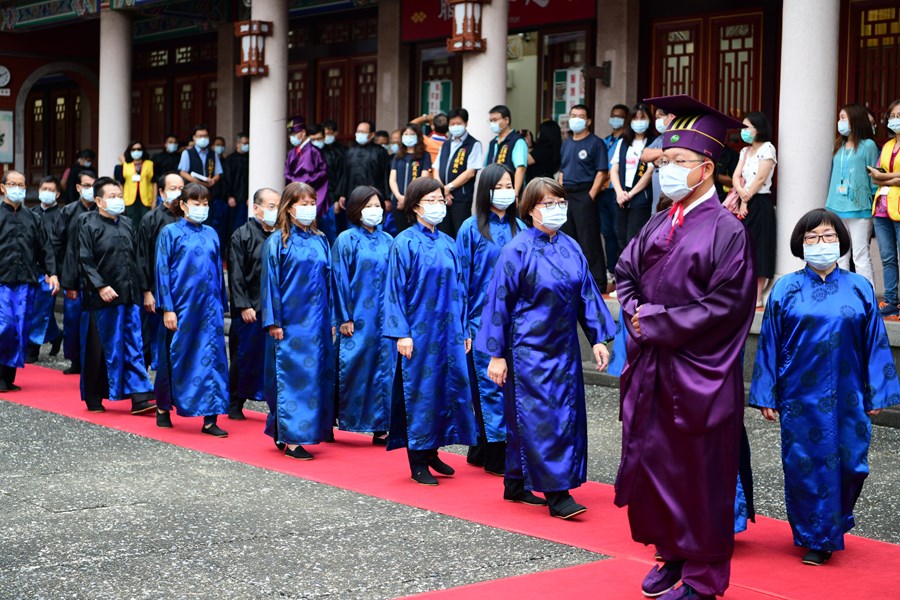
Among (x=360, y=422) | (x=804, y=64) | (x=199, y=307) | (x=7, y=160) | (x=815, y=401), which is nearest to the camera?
(x=815, y=401)

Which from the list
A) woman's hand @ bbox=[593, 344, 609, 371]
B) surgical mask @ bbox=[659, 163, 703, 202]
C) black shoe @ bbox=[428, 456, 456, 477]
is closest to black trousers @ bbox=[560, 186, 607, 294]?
black shoe @ bbox=[428, 456, 456, 477]

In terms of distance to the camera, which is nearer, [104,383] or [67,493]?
[67,493]

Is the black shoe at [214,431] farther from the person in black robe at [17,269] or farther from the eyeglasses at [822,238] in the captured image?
the eyeglasses at [822,238]

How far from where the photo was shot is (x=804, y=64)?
10250mm

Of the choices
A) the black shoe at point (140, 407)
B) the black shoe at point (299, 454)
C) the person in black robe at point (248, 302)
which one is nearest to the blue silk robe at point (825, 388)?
the black shoe at point (299, 454)

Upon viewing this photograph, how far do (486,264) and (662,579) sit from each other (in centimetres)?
293

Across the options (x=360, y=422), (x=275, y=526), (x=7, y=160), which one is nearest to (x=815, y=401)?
(x=275, y=526)

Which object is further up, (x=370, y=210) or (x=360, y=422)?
(x=370, y=210)

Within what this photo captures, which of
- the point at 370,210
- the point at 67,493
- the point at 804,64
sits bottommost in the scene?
the point at 67,493

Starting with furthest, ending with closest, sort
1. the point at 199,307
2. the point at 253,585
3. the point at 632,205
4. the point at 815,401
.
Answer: the point at 632,205
the point at 199,307
the point at 815,401
the point at 253,585

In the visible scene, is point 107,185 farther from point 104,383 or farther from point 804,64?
point 804,64

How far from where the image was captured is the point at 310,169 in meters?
14.2

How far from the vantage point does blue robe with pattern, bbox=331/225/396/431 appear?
8102mm

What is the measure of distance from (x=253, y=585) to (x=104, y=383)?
4.90m
